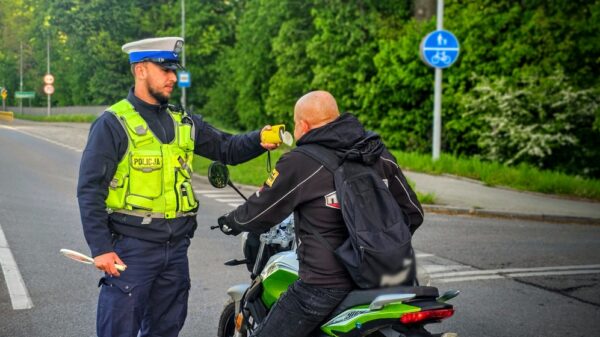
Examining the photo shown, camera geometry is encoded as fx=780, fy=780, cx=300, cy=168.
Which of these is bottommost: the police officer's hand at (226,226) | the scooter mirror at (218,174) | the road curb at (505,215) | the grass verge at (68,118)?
the grass verge at (68,118)

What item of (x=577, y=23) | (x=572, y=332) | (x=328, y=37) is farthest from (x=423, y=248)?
(x=328, y=37)

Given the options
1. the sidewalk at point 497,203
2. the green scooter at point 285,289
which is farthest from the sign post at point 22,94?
the green scooter at point 285,289

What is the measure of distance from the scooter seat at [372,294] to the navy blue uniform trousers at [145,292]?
3.56 ft

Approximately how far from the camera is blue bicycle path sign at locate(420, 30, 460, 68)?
17.1 m

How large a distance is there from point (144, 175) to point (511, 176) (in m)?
12.5

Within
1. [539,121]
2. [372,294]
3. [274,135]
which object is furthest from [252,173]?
[372,294]

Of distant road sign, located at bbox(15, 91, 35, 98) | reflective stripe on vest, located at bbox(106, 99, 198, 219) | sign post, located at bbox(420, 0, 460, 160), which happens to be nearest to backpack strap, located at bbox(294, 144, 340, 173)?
reflective stripe on vest, located at bbox(106, 99, 198, 219)

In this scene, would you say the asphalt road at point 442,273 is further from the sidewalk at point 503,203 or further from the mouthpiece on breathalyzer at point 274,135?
the mouthpiece on breathalyzer at point 274,135

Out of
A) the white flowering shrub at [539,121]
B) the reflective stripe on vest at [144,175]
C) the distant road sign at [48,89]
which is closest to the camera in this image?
the reflective stripe on vest at [144,175]

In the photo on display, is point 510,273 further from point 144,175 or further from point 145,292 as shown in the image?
point 144,175

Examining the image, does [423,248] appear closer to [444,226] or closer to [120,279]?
[444,226]

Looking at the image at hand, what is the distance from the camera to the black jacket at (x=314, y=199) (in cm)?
332

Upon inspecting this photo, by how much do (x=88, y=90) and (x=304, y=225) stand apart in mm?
51439

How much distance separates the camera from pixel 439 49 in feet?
56.4
